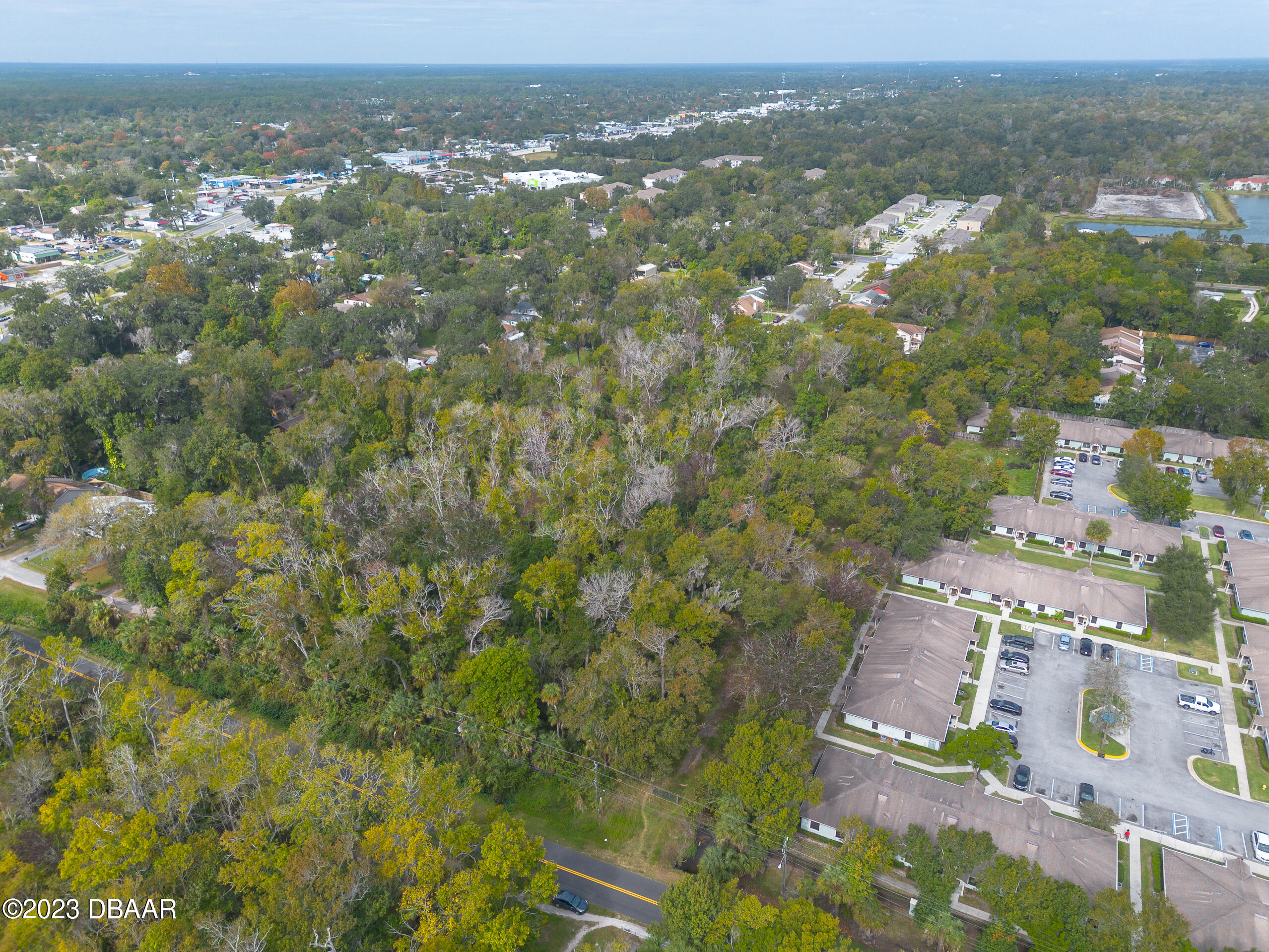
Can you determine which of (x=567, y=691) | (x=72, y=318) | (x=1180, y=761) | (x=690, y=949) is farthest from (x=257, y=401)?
(x=1180, y=761)

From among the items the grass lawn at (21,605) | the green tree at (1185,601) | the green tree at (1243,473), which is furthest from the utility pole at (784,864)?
the green tree at (1243,473)

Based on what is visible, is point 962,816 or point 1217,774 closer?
point 962,816

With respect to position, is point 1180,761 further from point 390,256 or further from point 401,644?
point 390,256

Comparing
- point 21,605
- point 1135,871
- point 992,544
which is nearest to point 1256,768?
point 1135,871

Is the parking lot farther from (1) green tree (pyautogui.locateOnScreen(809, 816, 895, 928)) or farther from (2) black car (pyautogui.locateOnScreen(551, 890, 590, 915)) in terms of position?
(2) black car (pyautogui.locateOnScreen(551, 890, 590, 915))

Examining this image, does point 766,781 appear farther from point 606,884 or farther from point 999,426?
point 999,426

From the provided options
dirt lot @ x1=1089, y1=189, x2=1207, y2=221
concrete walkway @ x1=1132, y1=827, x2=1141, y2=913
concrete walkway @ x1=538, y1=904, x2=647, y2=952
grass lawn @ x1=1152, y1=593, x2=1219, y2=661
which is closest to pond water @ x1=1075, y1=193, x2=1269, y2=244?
dirt lot @ x1=1089, y1=189, x2=1207, y2=221
